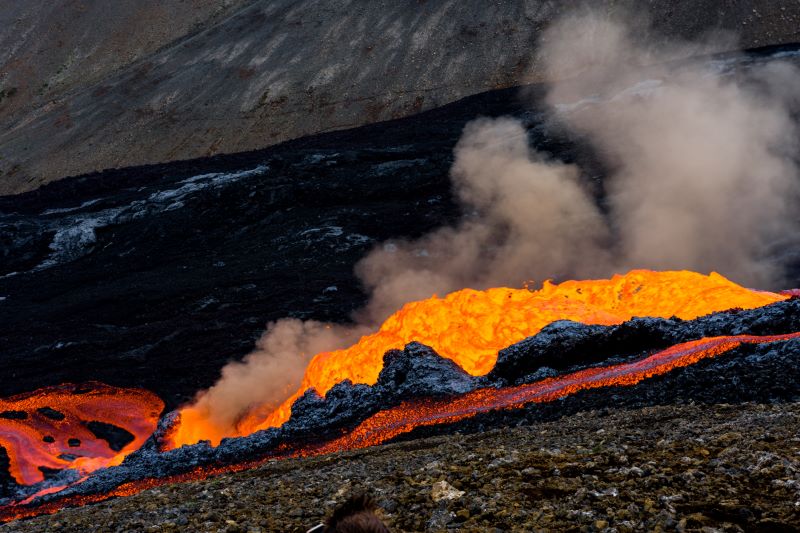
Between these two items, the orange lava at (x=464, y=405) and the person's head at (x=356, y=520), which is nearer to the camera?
the person's head at (x=356, y=520)

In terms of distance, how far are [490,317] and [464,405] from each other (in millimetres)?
6885

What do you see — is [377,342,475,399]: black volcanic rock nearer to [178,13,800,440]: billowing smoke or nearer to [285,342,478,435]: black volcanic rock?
[285,342,478,435]: black volcanic rock

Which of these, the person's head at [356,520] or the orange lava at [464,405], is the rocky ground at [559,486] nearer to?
the orange lava at [464,405]

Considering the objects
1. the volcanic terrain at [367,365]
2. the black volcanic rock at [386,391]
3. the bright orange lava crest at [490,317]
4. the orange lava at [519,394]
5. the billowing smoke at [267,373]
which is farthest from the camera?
the billowing smoke at [267,373]

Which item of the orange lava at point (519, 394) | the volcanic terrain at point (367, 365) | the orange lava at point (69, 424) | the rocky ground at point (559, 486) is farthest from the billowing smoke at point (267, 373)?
the rocky ground at point (559, 486)

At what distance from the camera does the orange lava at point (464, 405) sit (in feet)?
49.7

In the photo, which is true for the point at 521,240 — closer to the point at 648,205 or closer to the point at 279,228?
the point at 648,205

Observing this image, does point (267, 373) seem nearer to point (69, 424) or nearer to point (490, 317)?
point (69, 424)

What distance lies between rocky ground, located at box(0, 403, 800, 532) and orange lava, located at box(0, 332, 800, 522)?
3766 mm

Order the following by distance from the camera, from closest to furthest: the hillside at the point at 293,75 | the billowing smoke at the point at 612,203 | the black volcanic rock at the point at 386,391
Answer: the black volcanic rock at the point at 386,391 → the billowing smoke at the point at 612,203 → the hillside at the point at 293,75

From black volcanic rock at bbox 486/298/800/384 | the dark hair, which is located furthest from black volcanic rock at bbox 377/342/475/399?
the dark hair

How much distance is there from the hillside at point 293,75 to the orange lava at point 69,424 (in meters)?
34.4

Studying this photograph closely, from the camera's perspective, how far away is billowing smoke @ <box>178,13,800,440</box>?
88.8ft

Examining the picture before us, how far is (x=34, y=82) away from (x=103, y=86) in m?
17.9
